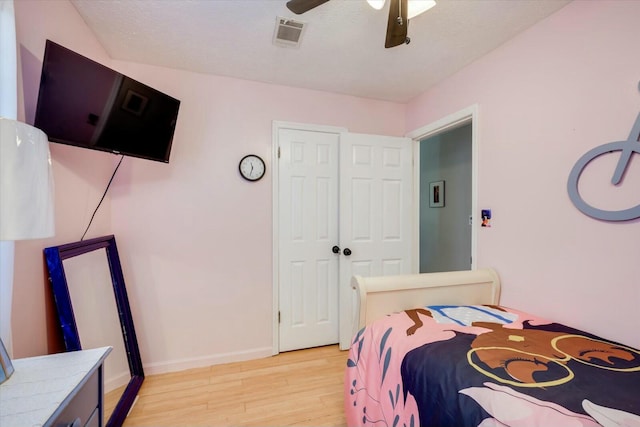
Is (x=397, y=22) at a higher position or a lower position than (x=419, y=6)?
lower

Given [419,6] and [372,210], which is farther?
[372,210]

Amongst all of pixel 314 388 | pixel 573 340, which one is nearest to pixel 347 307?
pixel 314 388

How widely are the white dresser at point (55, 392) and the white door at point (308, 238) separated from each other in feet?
5.15

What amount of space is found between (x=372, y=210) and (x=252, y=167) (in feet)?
3.99

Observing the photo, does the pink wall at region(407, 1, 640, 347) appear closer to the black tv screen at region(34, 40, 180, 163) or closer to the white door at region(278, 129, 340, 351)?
the white door at region(278, 129, 340, 351)

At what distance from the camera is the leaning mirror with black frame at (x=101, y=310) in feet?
4.26

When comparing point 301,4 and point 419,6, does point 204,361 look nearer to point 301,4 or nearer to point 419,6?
point 301,4

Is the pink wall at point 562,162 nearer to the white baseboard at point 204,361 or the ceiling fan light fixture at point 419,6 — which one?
the ceiling fan light fixture at point 419,6

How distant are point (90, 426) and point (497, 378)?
57.9 inches

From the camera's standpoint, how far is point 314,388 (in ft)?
6.55

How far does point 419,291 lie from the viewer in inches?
68.5

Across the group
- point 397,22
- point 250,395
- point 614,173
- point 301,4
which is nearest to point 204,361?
point 250,395

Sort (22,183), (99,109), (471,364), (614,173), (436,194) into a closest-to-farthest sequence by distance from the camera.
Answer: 1. (22,183)
2. (471,364)
3. (614,173)
4. (99,109)
5. (436,194)

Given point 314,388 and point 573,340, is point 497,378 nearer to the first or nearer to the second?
point 573,340
